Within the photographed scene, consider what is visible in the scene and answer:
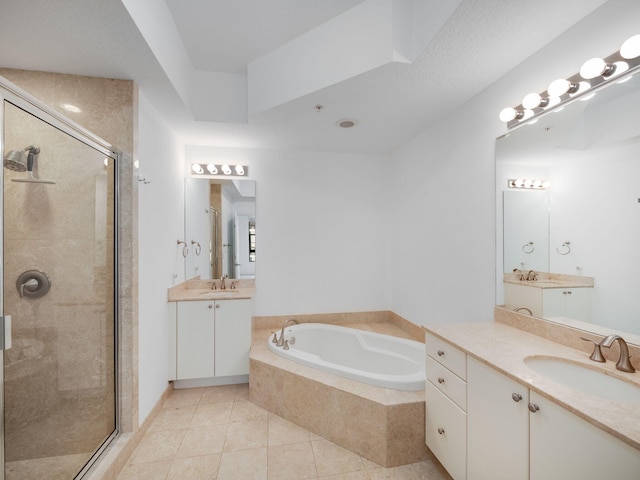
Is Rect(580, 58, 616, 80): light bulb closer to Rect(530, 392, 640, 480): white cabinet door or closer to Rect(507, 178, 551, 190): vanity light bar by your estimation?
Rect(507, 178, 551, 190): vanity light bar

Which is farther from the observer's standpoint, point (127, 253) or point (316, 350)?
point (316, 350)

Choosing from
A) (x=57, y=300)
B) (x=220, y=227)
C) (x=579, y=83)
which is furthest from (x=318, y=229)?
(x=579, y=83)

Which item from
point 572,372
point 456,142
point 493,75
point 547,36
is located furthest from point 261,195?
point 572,372

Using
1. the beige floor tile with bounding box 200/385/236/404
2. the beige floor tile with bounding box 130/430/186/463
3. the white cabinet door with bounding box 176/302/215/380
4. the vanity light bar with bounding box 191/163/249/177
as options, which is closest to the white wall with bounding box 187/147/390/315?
the vanity light bar with bounding box 191/163/249/177

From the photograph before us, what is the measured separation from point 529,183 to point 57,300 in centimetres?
285

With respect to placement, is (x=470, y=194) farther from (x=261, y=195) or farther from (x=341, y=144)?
(x=261, y=195)

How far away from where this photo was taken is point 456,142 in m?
2.18

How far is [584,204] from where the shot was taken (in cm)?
137

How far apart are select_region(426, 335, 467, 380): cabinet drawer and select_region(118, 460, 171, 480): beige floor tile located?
5.64 feet

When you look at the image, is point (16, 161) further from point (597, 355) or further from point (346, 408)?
point (597, 355)

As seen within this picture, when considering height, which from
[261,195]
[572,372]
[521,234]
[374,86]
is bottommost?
[572,372]

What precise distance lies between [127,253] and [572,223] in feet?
8.43

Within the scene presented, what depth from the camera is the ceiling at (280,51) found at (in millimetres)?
Answer: 1308

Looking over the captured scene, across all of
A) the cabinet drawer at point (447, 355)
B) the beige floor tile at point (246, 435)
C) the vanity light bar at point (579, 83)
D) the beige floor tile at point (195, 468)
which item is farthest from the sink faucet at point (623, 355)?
the beige floor tile at point (195, 468)
